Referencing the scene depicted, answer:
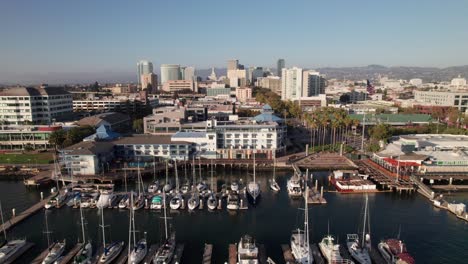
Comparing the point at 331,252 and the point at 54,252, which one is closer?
the point at 331,252

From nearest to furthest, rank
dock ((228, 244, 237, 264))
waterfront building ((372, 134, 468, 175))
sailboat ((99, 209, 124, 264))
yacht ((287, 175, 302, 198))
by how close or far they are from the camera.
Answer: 1. sailboat ((99, 209, 124, 264))
2. dock ((228, 244, 237, 264))
3. yacht ((287, 175, 302, 198))
4. waterfront building ((372, 134, 468, 175))

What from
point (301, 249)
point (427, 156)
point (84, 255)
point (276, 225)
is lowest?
point (276, 225)

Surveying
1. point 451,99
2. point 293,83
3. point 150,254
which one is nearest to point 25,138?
point 150,254

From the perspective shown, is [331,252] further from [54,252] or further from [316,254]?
[54,252]

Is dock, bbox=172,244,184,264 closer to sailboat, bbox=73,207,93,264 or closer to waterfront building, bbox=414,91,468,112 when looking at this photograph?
sailboat, bbox=73,207,93,264

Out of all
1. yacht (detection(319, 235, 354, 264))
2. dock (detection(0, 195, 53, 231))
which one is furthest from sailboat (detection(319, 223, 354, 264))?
dock (detection(0, 195, 53, 231))
